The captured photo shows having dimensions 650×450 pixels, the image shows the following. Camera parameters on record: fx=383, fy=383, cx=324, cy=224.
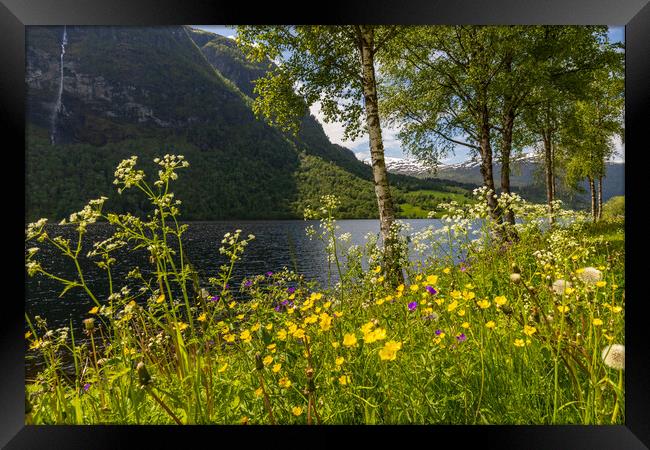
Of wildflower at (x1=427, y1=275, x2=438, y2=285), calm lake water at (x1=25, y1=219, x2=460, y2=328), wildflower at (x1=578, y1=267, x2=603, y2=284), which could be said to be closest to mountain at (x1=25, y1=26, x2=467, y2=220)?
calm lake water at (x1=25, y1=219, x2=460, y2=328)

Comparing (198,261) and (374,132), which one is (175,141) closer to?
(198,261)

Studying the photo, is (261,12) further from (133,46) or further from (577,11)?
(133,46)

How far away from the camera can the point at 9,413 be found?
2.12 metres

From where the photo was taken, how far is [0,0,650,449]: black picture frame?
6.66ft

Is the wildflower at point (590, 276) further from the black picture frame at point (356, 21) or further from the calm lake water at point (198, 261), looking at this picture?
the calm lake water at point (198, 261)

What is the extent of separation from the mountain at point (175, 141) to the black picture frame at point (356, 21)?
6.3 inches

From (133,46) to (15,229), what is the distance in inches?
1970

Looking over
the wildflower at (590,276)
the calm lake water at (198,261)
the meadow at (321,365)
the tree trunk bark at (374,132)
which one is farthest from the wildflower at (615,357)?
the tree trunk bark at (374,132)

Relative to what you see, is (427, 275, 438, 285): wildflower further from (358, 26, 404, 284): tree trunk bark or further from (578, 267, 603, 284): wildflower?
(358, 26, 404, 284): tree trunk bark

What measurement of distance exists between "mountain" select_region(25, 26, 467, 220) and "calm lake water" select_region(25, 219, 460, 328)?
1.70 ft

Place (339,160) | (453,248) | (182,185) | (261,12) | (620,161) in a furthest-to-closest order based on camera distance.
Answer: (182,185) < (339,160) < (453,248) < (620,161) < (261,12)

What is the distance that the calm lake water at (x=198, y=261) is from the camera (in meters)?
3.17

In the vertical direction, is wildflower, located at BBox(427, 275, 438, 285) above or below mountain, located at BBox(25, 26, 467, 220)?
below

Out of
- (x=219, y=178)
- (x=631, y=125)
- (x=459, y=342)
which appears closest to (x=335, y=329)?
(x=459, y=342)
